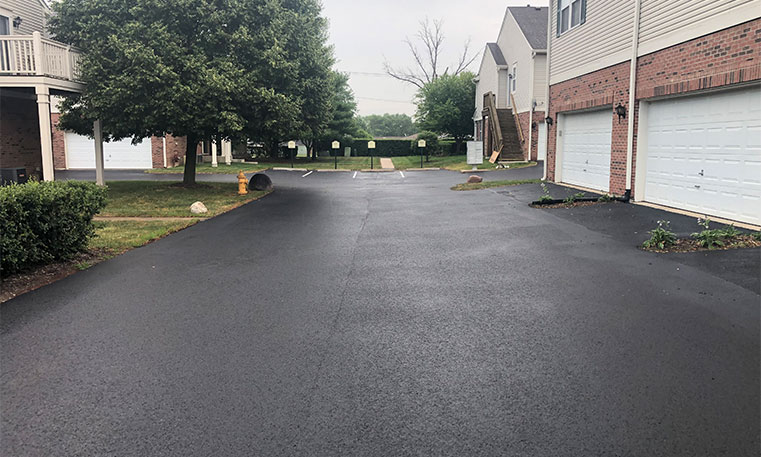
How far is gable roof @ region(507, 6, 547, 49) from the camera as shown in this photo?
31.2 meters

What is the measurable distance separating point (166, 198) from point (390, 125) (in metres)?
123

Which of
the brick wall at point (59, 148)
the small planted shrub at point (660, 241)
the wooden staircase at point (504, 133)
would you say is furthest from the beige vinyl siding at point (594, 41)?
the brick wall at point (59, 148)

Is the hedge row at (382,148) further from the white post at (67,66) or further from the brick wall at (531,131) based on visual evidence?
the white post at (67,66)

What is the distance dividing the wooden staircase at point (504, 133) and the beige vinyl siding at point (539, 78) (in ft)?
7.76

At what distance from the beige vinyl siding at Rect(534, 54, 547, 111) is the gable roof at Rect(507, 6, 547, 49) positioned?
2.13 feet

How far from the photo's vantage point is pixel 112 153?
34469 mm

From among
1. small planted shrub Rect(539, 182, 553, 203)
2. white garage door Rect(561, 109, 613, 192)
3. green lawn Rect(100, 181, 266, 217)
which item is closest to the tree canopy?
green lawn Rect(100, 181, 266, 217)

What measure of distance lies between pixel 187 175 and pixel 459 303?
17.1 meters

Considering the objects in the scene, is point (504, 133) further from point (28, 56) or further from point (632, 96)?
point (28, 56)

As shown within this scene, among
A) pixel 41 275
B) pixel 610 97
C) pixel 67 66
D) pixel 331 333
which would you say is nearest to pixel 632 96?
pixel 610 97

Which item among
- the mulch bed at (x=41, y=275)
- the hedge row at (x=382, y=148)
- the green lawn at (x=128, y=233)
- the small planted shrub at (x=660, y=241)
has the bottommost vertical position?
the mulch bed at (x=41, y=275)

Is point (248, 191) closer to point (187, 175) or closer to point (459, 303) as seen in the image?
point (187, 175)

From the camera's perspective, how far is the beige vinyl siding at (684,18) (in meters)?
10.4

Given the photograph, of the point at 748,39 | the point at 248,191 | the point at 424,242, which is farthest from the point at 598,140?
the point at 248,191
